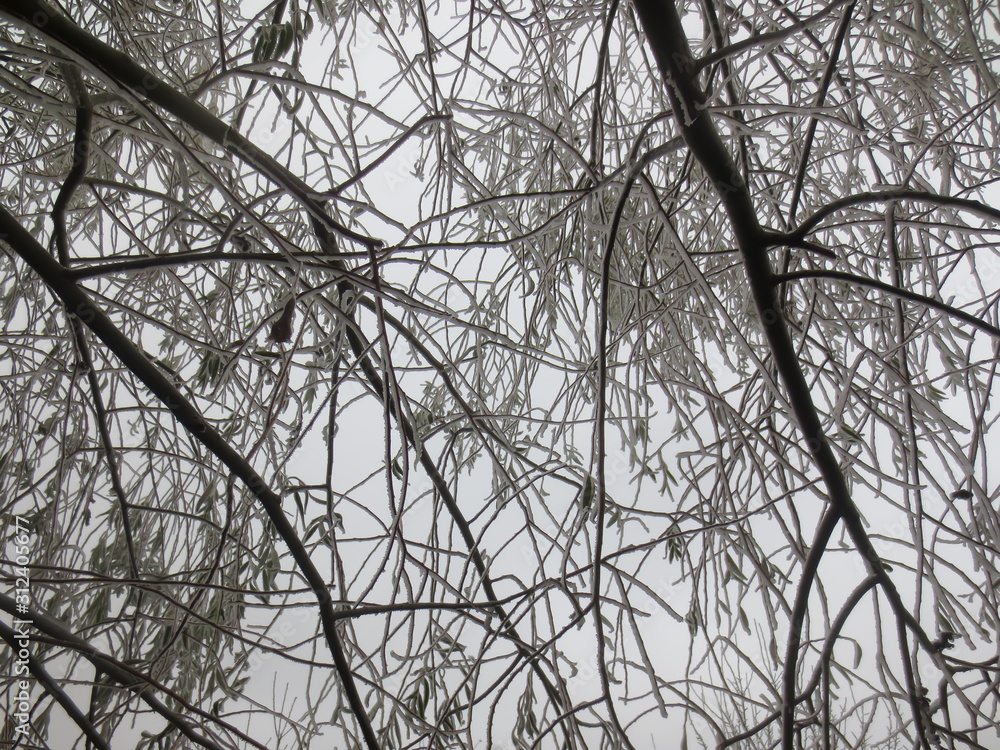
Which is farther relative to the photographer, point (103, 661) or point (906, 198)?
point (103, 661)

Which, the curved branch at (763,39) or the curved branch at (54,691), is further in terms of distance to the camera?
the curved branch at (54,691)

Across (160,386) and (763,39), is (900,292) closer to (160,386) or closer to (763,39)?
(763,39)

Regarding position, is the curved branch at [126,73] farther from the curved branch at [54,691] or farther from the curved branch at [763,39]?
the curved branch at [54,691]

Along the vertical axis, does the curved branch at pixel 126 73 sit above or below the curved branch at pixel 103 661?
above

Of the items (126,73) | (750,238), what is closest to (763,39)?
(750,238)

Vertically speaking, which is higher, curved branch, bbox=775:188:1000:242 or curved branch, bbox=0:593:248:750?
curved branch, bbox=775:188:1000:242

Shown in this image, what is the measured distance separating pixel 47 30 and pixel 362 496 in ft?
6.12

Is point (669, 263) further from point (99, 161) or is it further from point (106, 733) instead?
point (106, 733)

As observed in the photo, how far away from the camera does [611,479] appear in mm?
1293

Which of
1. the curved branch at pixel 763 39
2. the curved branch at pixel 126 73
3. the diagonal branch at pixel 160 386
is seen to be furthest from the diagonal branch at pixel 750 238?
the diagonal branch at pixel 160 386

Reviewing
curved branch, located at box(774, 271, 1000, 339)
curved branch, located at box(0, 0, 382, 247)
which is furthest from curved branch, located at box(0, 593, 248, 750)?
curved branch, located at box(774, 271, 1000, 339)

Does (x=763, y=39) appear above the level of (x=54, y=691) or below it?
above

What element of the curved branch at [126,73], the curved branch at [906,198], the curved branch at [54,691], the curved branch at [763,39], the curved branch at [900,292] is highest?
the curved branch at [126,73]

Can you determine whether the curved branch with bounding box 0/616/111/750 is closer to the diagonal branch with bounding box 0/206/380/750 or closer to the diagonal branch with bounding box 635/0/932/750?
the diagonal branch with bounding box 0/206/380/750
